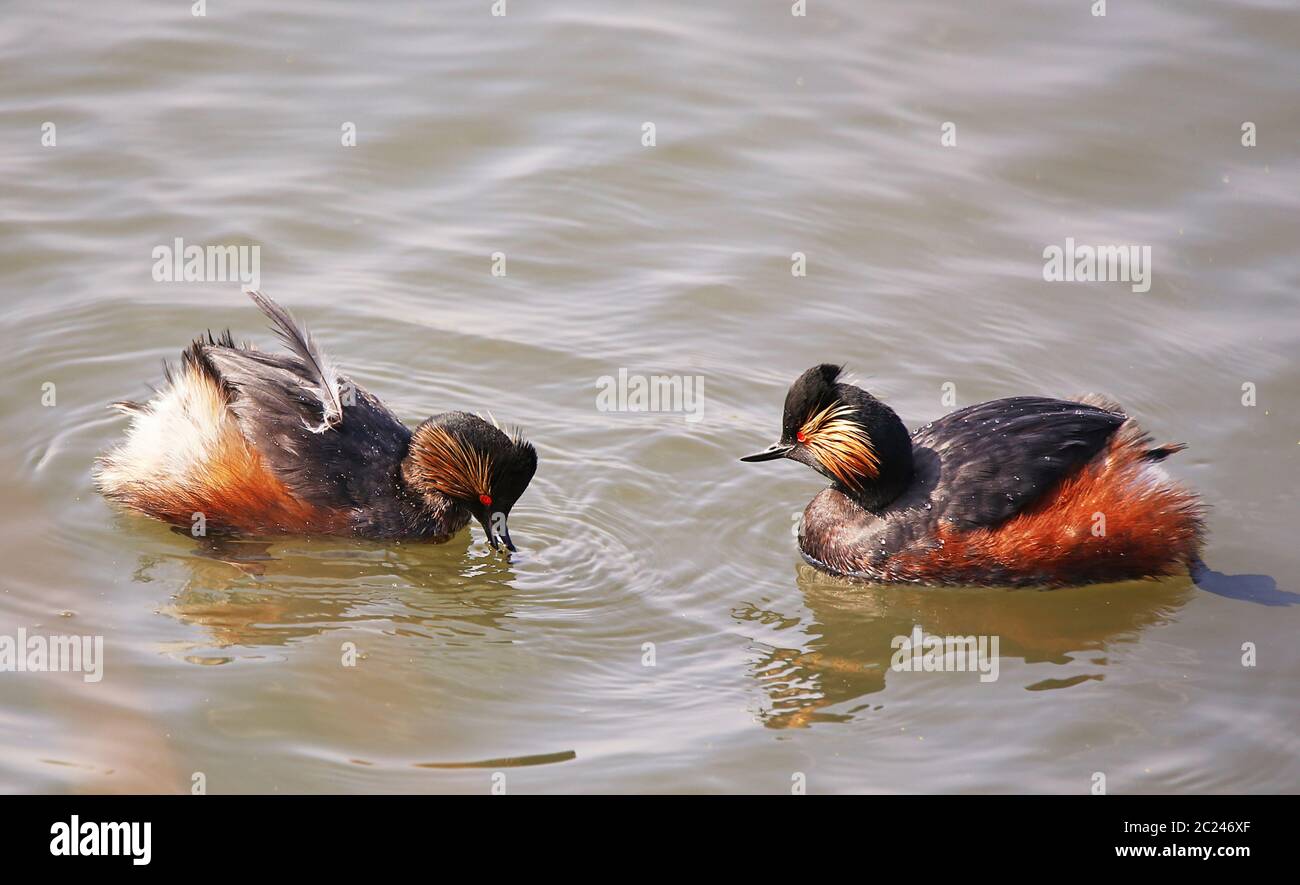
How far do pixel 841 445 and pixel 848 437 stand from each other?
0.08m

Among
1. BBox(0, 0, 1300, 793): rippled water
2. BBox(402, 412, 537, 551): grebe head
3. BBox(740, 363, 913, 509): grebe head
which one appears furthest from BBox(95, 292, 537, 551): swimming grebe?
BBox(740, 363, 913, 509): grebe head

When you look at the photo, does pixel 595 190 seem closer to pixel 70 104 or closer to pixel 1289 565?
pixel 70 104

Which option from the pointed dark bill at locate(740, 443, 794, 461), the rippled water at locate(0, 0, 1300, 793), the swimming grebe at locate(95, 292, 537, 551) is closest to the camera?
the rippled water at locate(0, 0, 1300, 793)

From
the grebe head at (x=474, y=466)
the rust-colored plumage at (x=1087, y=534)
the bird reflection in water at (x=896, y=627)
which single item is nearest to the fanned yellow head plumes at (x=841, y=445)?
the rust-colored plumage at (x=1087, y=534)

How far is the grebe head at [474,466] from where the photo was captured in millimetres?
7996

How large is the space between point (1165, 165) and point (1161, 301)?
70.0 inches

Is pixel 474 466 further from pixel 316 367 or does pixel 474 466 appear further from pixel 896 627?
pixel 896 627

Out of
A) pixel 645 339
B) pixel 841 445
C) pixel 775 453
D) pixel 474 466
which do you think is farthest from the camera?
pixel 645 339

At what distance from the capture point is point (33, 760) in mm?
6305

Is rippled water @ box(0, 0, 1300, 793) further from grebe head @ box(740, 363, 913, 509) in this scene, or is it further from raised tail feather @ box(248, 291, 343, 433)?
raised tail feather @ box(248, 291, 343, 433)

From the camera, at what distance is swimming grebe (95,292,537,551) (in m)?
8.00

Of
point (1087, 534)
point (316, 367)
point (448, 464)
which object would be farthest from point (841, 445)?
point (316, 367)

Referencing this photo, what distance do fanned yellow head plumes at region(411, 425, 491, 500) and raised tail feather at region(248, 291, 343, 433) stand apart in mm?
451

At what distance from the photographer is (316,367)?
809 centimetres
